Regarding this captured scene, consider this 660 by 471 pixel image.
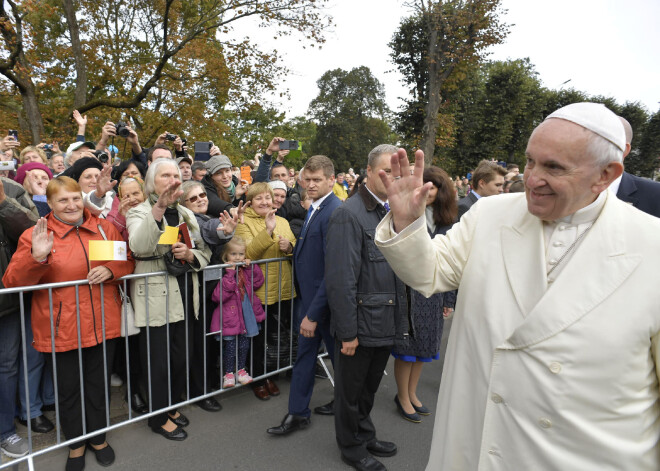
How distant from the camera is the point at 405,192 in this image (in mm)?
1502

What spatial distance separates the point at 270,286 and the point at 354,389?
1406 mm

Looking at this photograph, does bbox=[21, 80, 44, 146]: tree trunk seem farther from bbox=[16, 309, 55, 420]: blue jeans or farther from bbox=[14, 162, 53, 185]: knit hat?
bbox=[16, 309, 55, 420]: blue jeans

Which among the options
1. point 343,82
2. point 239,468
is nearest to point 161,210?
point 239,468

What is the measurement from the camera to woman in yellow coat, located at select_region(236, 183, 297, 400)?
3.91 metres

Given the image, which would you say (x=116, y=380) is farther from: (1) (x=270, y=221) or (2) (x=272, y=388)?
(1) (x=270, y=221)

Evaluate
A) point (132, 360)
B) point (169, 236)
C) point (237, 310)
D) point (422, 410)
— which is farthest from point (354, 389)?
point (132, 360)

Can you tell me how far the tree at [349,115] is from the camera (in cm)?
4403

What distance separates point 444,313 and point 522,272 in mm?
2683

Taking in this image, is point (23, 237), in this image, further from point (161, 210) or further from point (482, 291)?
point (482, 291)

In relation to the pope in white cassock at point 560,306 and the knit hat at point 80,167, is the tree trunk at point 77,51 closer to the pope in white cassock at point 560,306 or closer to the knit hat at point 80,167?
the knit hat at point 80,167

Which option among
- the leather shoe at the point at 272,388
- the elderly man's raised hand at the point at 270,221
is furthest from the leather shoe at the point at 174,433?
the elderly man's raised hand at the point at 270,221

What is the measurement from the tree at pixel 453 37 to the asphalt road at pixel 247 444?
54.3ft

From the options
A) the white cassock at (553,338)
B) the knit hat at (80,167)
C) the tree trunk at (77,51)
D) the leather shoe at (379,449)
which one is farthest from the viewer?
the tree trunk at (77,51)

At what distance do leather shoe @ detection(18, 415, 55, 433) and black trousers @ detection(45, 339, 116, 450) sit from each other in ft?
1.61
